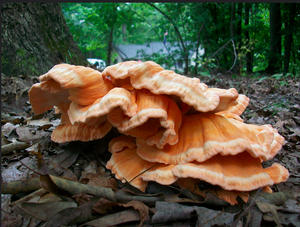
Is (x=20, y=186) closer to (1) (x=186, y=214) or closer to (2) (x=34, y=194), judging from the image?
(2) (x=34, y=194)

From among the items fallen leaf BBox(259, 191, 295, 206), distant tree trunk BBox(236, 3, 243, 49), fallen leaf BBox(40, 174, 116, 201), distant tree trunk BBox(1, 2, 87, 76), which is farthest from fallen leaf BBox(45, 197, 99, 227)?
distant tree trunk BBox(236, 3, 243, 49)

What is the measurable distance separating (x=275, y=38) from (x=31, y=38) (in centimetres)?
956

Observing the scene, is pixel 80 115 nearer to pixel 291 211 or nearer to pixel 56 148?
pixel 56 148

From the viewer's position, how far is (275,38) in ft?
28.9

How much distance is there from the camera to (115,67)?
1.44 meters

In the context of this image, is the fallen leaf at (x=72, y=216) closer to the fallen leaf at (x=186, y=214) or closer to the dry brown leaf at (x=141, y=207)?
the dry brown leaf at (x=141, y=207)

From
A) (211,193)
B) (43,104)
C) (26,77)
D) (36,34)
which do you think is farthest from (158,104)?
(36,34)

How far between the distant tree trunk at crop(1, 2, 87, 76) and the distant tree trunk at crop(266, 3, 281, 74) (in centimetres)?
865

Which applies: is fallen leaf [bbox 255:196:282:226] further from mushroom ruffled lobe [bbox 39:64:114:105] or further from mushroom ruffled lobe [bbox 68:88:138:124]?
mushroom ruffled lobe [bbox 39:64:114:105]

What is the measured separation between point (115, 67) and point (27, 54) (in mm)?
2977

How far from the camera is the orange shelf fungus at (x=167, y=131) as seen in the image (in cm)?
122

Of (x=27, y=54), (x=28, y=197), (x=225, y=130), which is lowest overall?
(x=28, y=197)

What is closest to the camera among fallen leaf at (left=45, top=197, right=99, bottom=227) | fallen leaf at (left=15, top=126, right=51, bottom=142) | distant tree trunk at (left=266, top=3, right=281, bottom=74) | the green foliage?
fallen leaf at (left=45, top=197, right=99, bottom=227)

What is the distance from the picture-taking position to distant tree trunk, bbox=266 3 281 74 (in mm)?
8641
